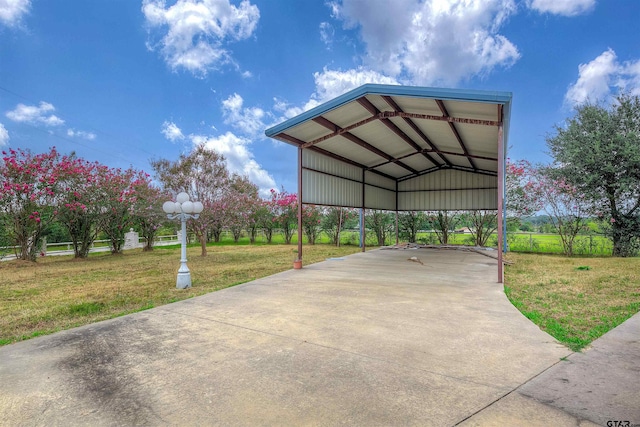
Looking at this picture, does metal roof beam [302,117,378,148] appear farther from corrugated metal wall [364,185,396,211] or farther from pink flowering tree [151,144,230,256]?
corrugated metal wall [364,185,396,211]

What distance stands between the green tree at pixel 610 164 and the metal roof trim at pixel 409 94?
794 centimetres

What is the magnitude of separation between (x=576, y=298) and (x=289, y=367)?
4.92 metres

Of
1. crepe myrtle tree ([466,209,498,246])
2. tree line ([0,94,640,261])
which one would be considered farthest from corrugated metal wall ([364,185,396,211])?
tree line ([0,94,640,261])

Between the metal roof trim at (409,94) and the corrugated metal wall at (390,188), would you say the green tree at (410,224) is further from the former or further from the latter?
the metal roof trim at (409,94)

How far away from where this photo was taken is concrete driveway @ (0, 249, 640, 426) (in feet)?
6.55

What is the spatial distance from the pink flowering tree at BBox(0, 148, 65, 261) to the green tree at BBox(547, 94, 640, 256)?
18.9 meters

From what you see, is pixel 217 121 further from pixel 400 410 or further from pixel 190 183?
pixel 400 410

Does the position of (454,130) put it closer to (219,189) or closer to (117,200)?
(219,189)

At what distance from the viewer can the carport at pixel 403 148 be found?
21.2 ft

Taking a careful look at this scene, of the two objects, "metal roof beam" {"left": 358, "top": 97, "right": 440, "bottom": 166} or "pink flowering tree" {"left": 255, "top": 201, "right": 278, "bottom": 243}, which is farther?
"pink flowering tree" {"left": 255, "top": 201, "right": 278, "bottom": 243}

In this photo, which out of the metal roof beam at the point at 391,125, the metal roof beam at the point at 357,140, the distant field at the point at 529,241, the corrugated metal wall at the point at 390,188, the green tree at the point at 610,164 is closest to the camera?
the metal roof beam at the point at 391,125

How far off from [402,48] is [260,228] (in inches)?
535

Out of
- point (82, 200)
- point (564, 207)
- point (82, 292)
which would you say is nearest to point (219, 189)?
point (82, 200)

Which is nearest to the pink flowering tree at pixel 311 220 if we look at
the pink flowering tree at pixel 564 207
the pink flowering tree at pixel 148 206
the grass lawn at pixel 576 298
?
the pink flowering tree at pixel 148 206
